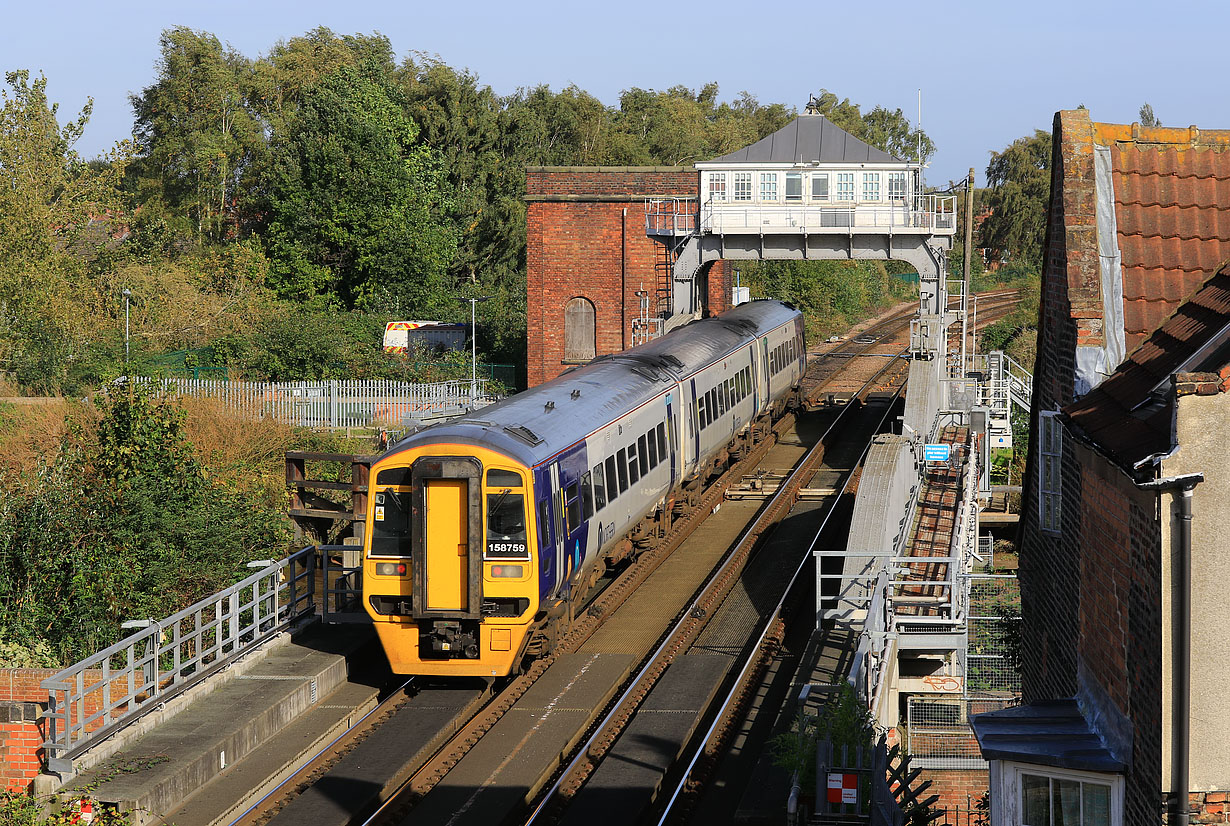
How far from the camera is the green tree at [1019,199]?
74.6 metres

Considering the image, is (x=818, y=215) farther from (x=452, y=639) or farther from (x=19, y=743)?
(x=19, y=743)

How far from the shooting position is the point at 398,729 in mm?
12961

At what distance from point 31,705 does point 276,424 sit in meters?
19.4

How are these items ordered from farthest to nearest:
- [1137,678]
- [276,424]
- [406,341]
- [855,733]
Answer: [406,341] < [276,424] < [855,733] < [1137,678]

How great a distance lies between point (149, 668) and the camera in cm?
1359

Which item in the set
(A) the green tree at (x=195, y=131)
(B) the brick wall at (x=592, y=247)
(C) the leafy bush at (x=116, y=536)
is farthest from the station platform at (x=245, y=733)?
(A) the green tree at (x=195, y=131)

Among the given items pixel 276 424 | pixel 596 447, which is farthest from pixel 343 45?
pixel 596 447

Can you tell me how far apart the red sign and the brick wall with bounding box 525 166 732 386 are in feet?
89.6

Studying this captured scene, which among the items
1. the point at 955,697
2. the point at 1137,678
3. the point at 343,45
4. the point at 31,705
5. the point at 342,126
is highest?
the point at 343,45

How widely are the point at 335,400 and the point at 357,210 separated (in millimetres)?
17776

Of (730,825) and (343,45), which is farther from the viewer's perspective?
(343,45)

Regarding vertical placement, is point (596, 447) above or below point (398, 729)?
above

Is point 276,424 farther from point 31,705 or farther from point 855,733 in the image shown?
point 855,733

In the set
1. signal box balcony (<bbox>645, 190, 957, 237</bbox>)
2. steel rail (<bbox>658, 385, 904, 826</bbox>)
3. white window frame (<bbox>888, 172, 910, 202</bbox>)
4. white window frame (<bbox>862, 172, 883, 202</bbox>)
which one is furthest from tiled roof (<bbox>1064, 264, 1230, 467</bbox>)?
white window frame (<bbox>862, 172, 883, 202</bbox>)
